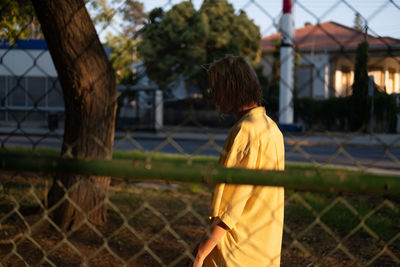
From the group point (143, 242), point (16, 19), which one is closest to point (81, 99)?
point (143, 242)

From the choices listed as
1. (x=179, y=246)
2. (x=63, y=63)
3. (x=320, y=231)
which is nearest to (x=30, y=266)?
(x=179, y=246)

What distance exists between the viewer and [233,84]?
5.53ft

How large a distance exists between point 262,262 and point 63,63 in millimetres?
2136

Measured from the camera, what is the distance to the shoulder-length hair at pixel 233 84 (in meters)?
1.68

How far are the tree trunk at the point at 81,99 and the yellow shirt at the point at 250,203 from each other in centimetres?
159

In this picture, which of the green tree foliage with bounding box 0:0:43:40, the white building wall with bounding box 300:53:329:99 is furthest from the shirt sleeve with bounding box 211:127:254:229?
the green tree foliage with bounding box 0:0:43:40

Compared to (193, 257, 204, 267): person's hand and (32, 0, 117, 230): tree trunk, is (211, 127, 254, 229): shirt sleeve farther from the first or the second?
(32, 0, 117, 230): tree trunk

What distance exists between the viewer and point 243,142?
1.59m

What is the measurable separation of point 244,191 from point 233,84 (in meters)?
0.42

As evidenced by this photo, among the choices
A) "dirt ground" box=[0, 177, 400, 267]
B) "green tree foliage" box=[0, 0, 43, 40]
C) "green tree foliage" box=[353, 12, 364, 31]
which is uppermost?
"green tree foliage" box=[0, 0, 43, 40]

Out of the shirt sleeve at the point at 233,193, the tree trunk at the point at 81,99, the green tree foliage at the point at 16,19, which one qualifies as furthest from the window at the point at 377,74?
the green tree foliage at the point at 16,19

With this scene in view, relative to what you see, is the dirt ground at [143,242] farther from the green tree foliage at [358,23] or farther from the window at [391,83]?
the green tree foliage at [358,23]

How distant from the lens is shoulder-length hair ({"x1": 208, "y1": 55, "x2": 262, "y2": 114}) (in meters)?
1.68

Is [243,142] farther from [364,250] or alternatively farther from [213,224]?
[364,250]
